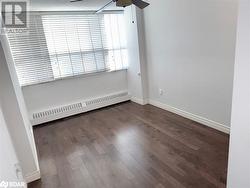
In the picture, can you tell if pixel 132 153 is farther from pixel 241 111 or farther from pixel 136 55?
pixel 136 55

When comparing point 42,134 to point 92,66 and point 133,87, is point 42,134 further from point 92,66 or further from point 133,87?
point 133,87

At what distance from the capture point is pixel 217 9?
2451 mm

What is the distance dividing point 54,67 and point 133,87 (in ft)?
6.32

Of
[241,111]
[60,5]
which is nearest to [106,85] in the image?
[60,5]

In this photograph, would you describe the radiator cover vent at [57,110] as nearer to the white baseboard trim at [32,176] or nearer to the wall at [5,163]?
the white baseboard trim at [32,176]

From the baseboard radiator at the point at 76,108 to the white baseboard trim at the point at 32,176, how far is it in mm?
1788

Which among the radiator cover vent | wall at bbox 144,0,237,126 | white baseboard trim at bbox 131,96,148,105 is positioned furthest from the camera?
white baseboard trim at bbox 131,96,148,105

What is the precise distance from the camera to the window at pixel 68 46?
356 cm

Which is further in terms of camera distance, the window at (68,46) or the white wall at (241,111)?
the window at (68,46)

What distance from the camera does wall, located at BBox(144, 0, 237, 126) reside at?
2.50m

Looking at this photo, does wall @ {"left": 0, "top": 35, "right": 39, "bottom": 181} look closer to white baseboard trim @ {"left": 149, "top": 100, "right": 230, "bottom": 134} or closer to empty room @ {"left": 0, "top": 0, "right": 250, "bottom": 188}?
empty room @ {"left": 0, "top": 0, "right": 250, "bottom": 188}

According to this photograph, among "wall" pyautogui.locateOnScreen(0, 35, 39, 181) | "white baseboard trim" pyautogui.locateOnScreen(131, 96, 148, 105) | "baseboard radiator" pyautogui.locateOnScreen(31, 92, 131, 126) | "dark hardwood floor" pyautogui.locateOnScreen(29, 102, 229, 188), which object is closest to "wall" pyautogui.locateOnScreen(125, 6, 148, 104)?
"white baseboard trim" pyautogui.locateOnScreen(131, 96, 148, 105)

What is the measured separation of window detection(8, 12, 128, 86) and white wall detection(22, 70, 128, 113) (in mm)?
148

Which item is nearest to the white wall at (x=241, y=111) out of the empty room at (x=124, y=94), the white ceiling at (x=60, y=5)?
the empty room at (x=124, y=94)
